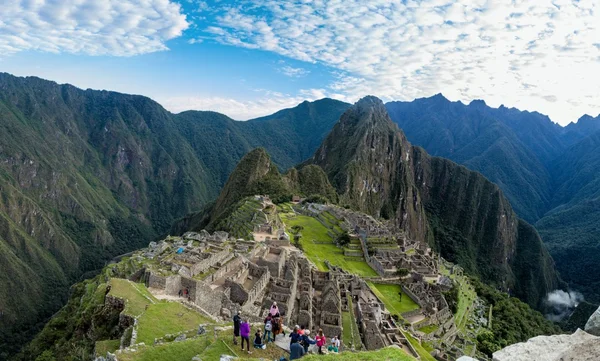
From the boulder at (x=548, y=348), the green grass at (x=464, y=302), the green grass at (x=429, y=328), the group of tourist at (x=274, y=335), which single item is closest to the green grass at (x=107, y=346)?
the group of tourist at (x=274, y=335)

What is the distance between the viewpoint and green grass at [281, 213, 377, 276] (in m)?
56.0

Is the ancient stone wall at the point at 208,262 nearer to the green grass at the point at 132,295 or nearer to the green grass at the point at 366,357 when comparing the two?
the green grass at the point at 132,295

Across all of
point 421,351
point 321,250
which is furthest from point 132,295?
point 321,250

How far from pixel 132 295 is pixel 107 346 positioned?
5069 mm

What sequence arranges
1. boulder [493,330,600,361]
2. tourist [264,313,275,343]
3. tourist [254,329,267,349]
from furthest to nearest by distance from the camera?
1. tourist [264,313,275,343]
2. tourist [254,329,267,349]
3. boulder [493,330,600,361]

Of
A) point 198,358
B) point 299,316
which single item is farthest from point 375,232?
point 198,358

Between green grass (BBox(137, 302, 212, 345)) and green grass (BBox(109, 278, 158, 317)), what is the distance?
3.56 feet

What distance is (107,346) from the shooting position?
1852 centimetres

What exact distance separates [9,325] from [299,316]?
491ft

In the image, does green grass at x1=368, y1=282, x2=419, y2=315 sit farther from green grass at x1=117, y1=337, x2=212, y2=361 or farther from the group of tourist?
green grass at x1=117, y1=337, x2=212, y2=361

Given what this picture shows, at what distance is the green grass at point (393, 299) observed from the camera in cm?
4522

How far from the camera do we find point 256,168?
14300 cm

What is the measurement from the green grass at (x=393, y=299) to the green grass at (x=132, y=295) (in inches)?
1128

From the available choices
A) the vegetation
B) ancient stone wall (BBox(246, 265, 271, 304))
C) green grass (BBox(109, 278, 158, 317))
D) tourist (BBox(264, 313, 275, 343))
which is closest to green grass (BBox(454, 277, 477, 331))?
the vegetation
